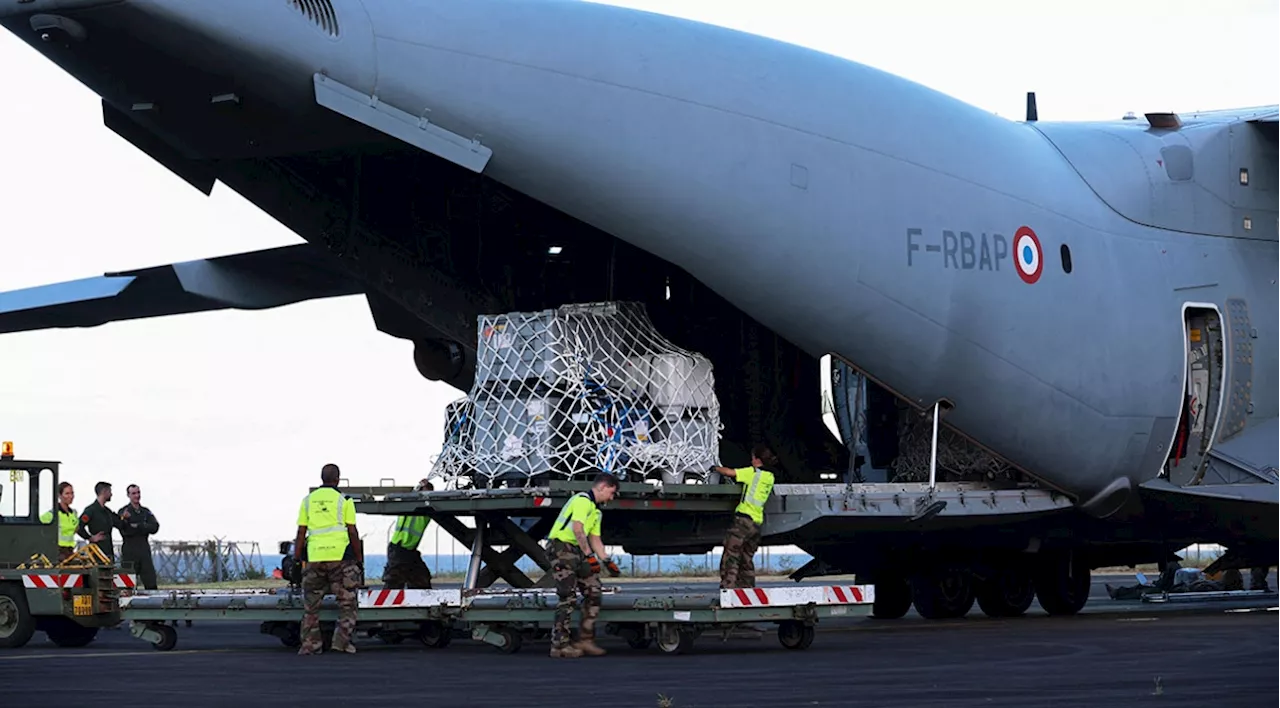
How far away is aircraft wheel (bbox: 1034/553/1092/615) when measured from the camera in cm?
2297

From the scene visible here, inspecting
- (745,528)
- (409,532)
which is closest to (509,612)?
(745,528)

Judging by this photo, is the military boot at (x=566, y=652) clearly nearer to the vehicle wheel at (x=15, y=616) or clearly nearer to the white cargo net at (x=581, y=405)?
the white cargo net at (x=581, y=405)

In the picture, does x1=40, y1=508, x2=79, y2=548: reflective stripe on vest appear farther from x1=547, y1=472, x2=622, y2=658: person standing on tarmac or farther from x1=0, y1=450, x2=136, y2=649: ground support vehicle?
x1=547, y1=472, x2=622, y2=658: person standing on tarmac

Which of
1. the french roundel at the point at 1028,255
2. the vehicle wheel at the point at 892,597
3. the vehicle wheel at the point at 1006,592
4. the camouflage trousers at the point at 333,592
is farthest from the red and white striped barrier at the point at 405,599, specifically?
the vehicle wheel at the point at 1006,592

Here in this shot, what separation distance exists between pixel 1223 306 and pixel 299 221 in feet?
34.6

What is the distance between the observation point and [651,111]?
16.5 m

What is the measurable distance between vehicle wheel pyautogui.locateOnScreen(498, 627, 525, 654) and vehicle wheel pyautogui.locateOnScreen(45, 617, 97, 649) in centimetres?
557

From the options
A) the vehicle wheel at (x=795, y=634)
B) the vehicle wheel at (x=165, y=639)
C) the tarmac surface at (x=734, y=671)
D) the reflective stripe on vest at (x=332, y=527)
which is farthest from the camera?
the vehicle wheel at (x=165, y=639)

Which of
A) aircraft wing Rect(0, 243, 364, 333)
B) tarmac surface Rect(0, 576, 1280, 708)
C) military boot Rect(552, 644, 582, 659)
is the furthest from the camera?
aircraft wing Rect(0, 243, 364, 333)

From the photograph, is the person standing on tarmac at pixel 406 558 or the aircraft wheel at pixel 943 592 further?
the aircraft wheel at pixel 943 592

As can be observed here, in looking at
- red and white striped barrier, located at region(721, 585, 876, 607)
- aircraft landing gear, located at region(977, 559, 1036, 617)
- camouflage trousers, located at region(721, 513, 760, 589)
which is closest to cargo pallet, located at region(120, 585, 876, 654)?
red and white striped barrier, located at region(721, 585, 876, 607)

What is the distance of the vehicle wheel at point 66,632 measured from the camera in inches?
769

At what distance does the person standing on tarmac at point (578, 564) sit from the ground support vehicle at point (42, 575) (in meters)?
6.22

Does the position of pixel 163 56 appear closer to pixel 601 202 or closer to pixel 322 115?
pixel 322 115
